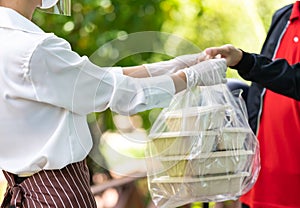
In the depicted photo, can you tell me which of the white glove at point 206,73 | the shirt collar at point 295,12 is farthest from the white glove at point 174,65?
the shirt collar at point 295,12

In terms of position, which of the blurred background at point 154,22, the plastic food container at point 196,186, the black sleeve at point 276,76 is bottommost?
the blurred background at point 154,22

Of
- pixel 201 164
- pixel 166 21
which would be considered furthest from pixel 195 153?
pixel 166 21

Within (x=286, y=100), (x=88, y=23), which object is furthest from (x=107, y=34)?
(x=286, y=100)

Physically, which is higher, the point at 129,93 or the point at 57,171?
the point at 129,93

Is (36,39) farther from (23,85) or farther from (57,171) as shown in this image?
(57,171)

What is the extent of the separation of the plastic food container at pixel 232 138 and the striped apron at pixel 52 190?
0.37 meters

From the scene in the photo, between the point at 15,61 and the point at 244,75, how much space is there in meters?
0.81

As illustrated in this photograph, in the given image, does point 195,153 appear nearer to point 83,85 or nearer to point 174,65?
point 174,65

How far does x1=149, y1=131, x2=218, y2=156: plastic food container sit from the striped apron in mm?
208

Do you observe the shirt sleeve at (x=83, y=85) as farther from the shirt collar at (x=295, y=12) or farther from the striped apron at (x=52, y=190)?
the shirt collar at (x=295, y=12)

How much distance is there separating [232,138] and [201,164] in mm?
129

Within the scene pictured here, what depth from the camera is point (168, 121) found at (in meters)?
1.82

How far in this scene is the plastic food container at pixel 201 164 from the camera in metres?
1.77

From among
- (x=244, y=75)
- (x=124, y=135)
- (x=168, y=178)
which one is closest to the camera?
(x=124, y=135)
